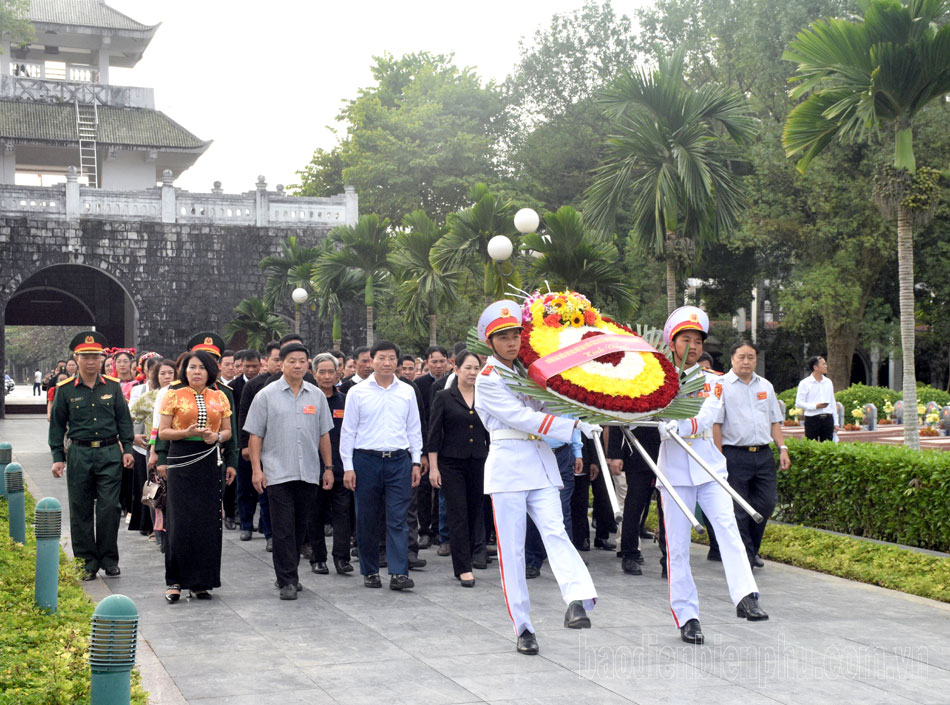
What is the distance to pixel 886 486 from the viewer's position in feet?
31.2

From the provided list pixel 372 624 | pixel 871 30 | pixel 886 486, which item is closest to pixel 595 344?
pixel 372 624

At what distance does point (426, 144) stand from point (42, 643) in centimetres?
3687

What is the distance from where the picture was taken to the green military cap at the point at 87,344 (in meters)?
8.47

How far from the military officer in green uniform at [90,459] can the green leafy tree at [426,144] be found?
106ft

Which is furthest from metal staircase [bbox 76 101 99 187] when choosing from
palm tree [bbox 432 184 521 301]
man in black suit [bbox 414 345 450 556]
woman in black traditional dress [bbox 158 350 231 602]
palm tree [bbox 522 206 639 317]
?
woman in black traditional dress [bbox 158 350 231 602]

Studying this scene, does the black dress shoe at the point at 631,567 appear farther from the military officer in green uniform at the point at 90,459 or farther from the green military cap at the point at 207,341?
the green military cap at the point at 207,341

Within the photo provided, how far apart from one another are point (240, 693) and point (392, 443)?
322 cm

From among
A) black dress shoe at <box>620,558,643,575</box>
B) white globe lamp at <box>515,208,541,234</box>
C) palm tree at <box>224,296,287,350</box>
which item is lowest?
black dress shoe at <box>620,558,643,575</box>

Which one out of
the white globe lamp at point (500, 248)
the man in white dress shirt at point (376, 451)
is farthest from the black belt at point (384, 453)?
the white globe lamp at point (500, 248)

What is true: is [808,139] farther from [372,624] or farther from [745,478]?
[372,624]

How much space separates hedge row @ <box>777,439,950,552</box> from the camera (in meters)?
8.93

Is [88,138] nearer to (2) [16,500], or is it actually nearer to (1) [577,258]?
(1) [577,258]

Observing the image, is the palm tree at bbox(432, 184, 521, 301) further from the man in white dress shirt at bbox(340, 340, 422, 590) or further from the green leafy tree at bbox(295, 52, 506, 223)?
the green leafy tree at bbox(295, 52, 506, 223)

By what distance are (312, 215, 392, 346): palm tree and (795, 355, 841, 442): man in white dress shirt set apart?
11.5m
